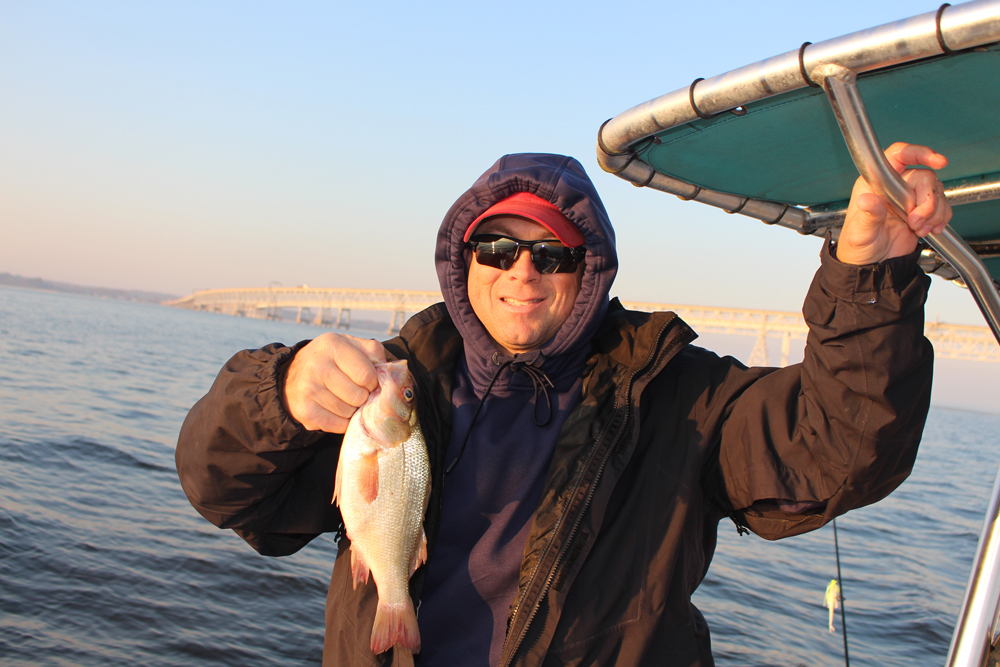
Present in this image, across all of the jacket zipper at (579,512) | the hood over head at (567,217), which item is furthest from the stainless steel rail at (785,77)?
the jacket zipper at (579,512)

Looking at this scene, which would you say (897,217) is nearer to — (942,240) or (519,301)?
(942,240)

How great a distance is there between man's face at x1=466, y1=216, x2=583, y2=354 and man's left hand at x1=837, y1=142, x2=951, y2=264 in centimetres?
128

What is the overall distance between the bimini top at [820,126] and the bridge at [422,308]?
0.66m

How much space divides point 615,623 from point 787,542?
12806 mm

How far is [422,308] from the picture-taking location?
20.8 m

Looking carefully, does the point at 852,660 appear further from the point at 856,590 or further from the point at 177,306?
the point at 177,306

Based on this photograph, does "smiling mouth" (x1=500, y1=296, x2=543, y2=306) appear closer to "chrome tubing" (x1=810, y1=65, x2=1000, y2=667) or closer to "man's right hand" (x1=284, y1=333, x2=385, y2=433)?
"man's right hand" (x1=284, y1=333, x2=385, y2=433)

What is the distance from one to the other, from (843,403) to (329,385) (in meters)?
1.73

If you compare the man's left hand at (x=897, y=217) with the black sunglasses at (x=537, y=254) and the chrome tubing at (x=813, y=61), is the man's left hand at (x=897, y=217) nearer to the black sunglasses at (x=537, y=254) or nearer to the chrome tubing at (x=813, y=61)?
the chrome tubing at (x=813, y=61)

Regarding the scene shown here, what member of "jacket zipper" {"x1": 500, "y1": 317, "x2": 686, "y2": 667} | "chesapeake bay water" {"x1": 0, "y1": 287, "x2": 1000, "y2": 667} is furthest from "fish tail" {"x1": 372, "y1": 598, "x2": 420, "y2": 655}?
"chesapeake bay water" {"x1": 0, "y1": 287, "x2": 1000, "y2": 667}

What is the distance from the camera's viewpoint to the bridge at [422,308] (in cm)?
4834

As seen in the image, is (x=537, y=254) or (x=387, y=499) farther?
(x=537, y=254)

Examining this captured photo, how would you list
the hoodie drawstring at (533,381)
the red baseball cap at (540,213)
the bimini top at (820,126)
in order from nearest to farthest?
the bimini top at (820,126) < the hoodie drawstring at (533,381) < the red baseball cap at (540,213)

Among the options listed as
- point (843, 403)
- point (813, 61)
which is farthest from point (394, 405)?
point (813, 61)
